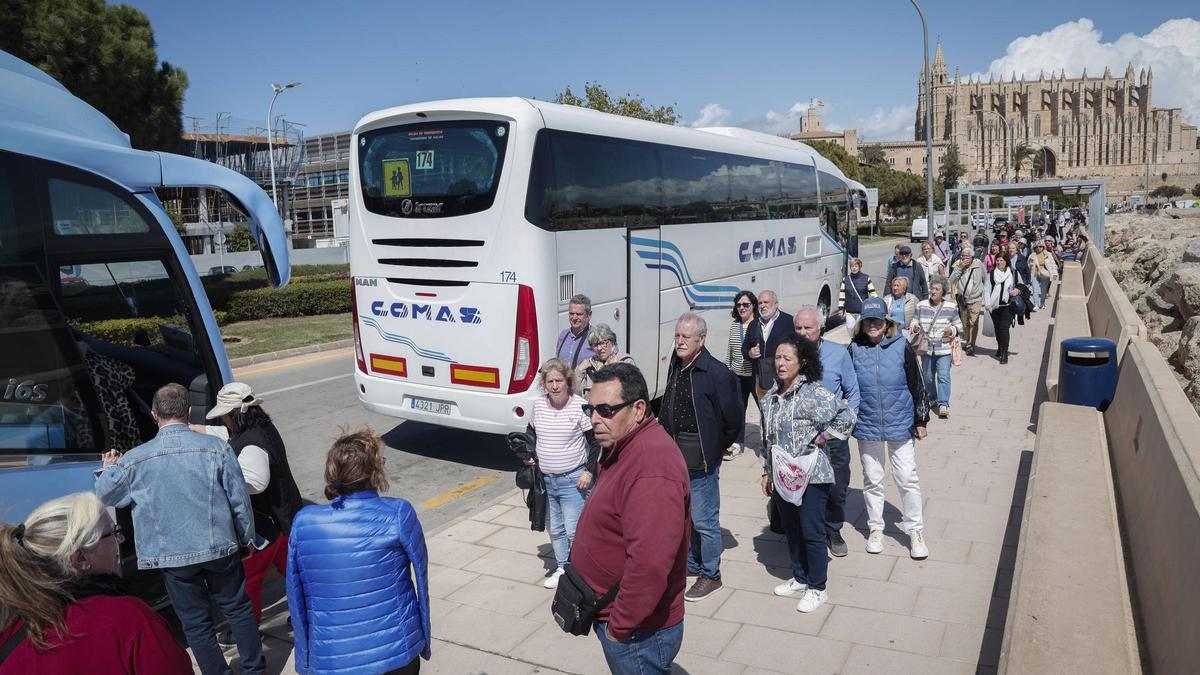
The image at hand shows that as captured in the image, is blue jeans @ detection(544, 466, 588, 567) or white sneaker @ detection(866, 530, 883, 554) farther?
white sneaker @ detection(866, 530, 883, 554)

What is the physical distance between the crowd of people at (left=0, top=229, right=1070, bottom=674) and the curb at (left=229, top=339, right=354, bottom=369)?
10170 mm

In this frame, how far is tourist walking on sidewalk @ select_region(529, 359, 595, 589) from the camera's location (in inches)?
218

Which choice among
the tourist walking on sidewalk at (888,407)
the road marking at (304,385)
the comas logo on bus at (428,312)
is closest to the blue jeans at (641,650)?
the tourist walking on sidewalk at (888,407)

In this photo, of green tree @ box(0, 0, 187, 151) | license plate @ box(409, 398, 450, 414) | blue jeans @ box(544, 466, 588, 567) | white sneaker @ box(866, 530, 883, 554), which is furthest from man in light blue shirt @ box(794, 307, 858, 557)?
green tree @ box(0, 0, 187, 151)

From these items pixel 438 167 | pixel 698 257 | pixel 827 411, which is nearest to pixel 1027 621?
pixel 827 411

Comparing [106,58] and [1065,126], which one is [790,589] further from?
[1065,126]

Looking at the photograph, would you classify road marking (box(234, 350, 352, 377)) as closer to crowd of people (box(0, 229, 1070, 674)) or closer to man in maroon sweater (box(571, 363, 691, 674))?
crowd of people (box(0, 229, 1070, 674))

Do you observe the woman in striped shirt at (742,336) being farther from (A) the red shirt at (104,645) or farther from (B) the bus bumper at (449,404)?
(A) the red shirt at (104,645)

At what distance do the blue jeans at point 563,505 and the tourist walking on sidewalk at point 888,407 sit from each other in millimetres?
2136

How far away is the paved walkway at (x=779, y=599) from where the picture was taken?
4902 mm

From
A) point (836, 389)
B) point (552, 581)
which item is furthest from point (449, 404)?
point (836, 389)

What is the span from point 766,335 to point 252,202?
15.2ft

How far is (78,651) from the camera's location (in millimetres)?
2240

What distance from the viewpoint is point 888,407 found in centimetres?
608
